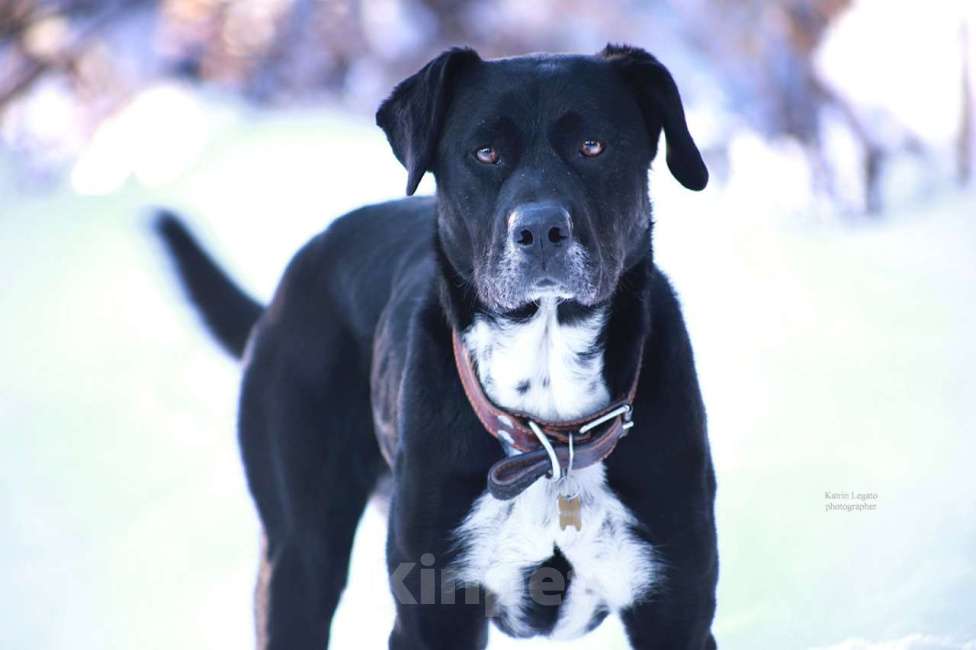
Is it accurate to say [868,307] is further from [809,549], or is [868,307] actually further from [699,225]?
[809,549]

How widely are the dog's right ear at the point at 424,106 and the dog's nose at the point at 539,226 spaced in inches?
14.1

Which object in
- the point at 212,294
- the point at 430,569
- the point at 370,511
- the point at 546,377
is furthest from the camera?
the point at 370,511

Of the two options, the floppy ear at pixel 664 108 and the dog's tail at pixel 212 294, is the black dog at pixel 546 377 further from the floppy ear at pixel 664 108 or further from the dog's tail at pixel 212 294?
the dog's tail at pixel 212 294

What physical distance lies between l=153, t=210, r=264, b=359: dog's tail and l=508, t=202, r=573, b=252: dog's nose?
176 cm

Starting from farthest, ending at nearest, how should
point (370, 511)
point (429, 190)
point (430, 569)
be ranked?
point (429, 190) → point (370, 511) → point (430, 569)

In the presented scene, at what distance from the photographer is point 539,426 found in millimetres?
2980

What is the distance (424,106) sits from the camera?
125 inches

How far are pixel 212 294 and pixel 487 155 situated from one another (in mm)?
1634

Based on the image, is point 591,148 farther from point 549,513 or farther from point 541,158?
point 549,513

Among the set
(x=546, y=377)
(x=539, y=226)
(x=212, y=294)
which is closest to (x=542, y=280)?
(x=539, y=226)

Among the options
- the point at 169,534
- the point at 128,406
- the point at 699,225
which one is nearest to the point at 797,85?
the point at 699,225

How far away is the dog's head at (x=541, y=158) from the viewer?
2.91 meters

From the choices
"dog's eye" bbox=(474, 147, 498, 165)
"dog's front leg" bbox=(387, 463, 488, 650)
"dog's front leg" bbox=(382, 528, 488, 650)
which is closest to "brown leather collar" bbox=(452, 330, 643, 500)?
"dog's front leg" bbox=(387, 463, 488, 650)

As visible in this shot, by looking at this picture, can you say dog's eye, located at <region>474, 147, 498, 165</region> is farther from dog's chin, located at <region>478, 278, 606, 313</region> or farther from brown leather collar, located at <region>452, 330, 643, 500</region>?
brown leather collar, located at <region>452, 330, 643, 500</region>
